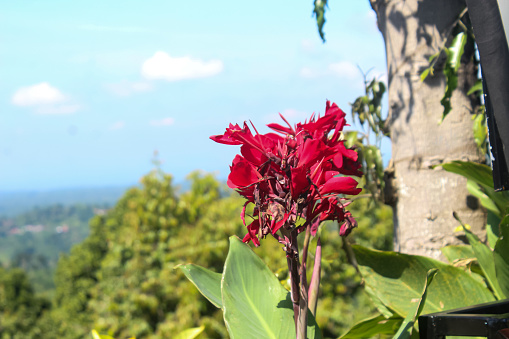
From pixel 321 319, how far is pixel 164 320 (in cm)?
274

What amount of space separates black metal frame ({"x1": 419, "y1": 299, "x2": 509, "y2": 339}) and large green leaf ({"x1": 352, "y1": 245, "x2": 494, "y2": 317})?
1.45ft

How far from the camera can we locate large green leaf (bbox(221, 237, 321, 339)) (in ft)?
3.96

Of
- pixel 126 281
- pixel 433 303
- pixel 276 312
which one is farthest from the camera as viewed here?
pixel 126 281

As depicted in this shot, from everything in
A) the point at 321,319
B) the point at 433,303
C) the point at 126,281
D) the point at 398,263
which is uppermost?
the point at 398,263

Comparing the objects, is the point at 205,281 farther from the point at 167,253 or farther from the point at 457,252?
the point at 167,253

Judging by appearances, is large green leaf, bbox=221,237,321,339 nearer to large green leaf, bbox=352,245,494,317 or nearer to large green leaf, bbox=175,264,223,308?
large green leaf, bbox=175,264,223,308

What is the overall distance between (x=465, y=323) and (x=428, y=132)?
112 centimetres

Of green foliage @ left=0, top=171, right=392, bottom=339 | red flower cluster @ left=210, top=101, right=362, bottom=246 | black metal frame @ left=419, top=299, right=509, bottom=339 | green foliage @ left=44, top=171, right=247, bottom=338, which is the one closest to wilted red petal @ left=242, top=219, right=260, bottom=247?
red flower cluster @ left=210, top=101, right=362, bottom=246

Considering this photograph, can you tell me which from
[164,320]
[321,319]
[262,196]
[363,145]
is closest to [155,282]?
[164,320]

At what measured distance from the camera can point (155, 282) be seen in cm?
738

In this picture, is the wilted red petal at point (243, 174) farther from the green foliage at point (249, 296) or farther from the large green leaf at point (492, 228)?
the large green leaf at point (492, 228)

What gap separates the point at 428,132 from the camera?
1.97 metres

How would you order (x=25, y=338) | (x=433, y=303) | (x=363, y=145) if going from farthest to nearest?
(x=25, y=338) < (x=363, y=145) < (x=433, y=303)

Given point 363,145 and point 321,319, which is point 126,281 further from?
point 363,145
